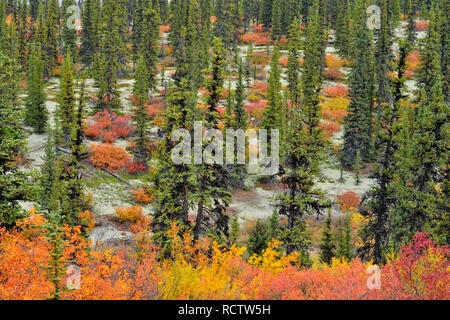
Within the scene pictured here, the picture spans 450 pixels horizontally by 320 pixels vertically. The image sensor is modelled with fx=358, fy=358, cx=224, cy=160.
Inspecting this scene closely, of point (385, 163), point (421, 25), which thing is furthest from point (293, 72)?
point (421, 25)

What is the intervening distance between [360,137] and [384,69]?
20.5 metres

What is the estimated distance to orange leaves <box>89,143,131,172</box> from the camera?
4522 cm

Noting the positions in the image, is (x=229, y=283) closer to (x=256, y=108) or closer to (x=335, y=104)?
(x=256, y=108)

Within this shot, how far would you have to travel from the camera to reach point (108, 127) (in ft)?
180

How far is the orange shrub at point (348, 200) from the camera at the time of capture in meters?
42.8

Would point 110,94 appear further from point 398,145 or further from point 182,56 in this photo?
point 398,145

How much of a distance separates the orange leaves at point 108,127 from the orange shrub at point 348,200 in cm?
3242

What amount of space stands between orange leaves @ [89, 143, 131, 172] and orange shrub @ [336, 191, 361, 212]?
1091 inches

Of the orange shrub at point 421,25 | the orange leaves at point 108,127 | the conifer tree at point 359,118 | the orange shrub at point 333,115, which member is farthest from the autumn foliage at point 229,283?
the orange shrub at point 421,25

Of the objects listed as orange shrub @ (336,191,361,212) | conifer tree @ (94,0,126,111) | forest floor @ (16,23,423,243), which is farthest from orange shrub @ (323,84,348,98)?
conifer tree @ (94,0,126,111)

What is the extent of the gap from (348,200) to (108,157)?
3068cm

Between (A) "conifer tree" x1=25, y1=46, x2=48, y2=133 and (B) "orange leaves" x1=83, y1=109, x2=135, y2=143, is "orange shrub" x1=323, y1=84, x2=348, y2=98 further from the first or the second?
(A) "conifer tree" x1=25, y1=46, x2=48, y2=133

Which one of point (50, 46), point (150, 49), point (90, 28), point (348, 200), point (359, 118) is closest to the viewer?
point (348, 200)
